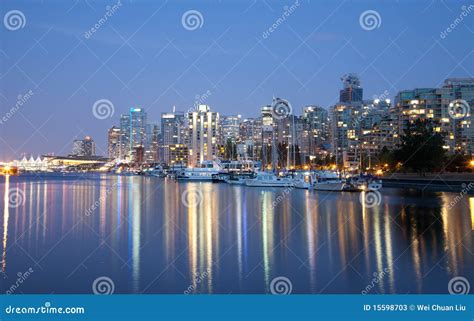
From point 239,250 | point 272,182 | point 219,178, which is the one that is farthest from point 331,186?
point 219,178

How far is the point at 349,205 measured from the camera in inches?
721

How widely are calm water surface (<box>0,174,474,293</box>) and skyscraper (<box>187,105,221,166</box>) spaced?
60.4 metres

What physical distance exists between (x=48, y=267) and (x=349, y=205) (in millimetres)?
12735

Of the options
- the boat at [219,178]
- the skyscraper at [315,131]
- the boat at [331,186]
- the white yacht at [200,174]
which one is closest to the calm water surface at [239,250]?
the boat at [331,186]

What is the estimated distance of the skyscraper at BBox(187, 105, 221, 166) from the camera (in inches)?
2990

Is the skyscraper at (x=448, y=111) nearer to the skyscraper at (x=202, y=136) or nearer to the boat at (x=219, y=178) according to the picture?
the boat at (x=219, y=178)

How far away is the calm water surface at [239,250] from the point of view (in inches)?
266

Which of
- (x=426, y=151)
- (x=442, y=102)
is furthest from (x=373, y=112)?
(x=426, y=151)

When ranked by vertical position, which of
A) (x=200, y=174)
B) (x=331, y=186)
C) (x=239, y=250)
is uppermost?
(x=200, y=174)

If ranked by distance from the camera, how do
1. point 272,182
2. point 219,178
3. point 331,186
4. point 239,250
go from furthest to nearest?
1. point 219,178
2. point 272,182
3. point 331,186
4. point 239,250

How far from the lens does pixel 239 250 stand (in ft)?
29.7

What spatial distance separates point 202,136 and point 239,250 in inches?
2678

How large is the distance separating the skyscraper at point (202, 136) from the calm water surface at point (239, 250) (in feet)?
198

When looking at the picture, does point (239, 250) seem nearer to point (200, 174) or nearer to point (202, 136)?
point (200, 174)
